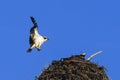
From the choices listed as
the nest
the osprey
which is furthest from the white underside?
the nest

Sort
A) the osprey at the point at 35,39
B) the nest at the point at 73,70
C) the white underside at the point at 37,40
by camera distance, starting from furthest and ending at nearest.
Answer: the white underside at the point at 37,40, the osprey at the point at 35,39, the nest at the point at 73,70

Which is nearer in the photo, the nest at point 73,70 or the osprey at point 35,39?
the nest at point 73,70

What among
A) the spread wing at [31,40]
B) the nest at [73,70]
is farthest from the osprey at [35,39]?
the nest at [73,70]

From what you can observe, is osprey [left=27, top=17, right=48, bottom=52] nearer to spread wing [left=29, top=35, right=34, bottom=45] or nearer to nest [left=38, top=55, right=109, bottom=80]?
spread wing [left=29, top=35, right=34, bottom=45]

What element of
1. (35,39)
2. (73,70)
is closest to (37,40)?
(35,39)

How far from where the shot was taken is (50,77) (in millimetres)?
57875

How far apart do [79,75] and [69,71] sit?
1.21ft

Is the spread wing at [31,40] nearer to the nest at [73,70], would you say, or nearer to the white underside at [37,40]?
the white underside at [37,40]

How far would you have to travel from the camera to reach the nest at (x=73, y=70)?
57819 mm

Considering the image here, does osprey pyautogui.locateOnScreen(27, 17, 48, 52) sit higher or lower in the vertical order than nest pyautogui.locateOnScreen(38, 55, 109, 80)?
higher

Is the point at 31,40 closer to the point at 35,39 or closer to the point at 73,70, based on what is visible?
the point at 35,39

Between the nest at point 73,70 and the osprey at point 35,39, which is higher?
the osprey at point 35,39

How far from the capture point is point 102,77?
58094mm

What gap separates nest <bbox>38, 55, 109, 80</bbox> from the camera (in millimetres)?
57819
